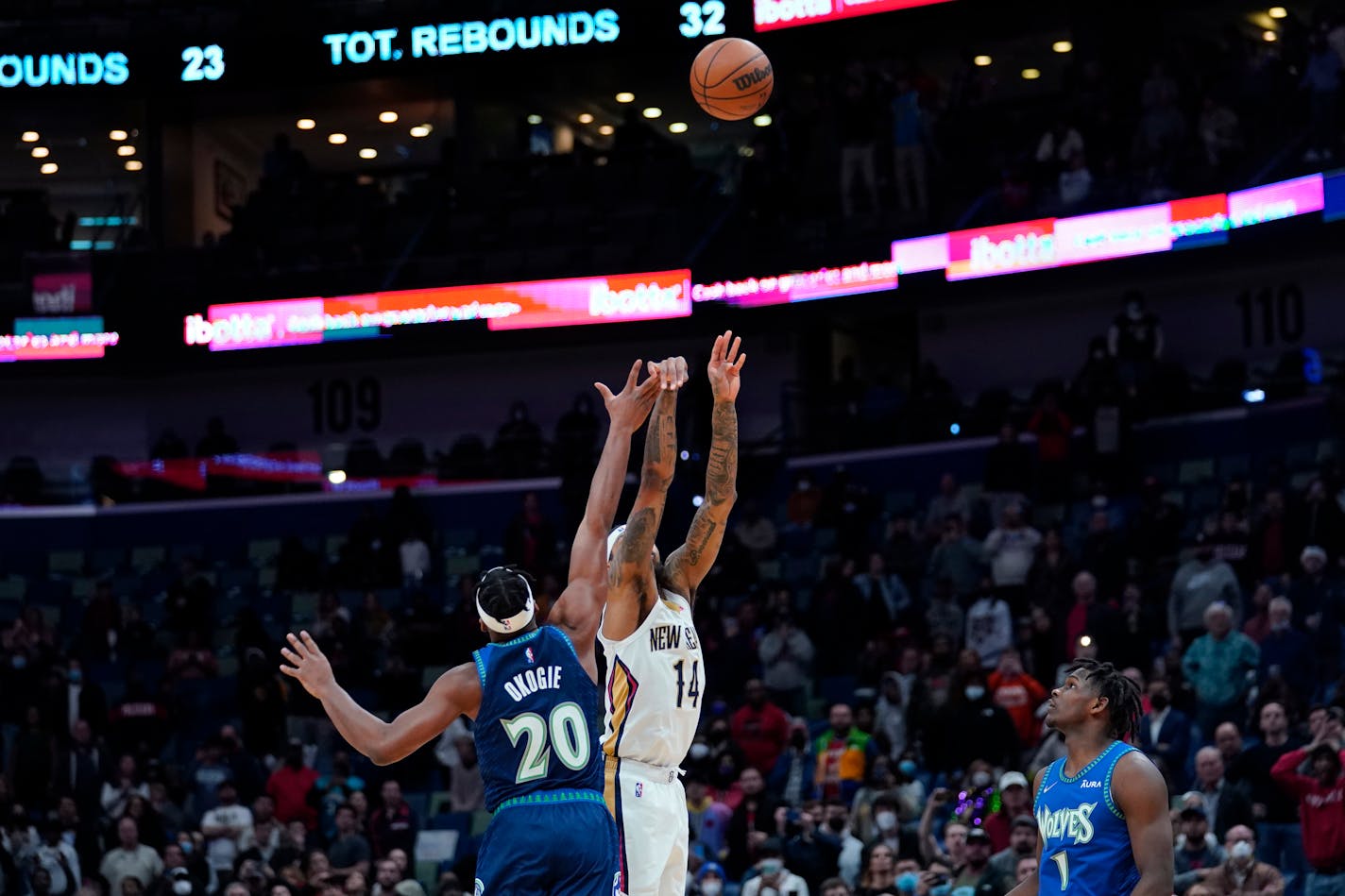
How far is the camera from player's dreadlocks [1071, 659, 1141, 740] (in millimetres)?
8055

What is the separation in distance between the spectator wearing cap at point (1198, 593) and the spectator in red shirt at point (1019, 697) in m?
1.48

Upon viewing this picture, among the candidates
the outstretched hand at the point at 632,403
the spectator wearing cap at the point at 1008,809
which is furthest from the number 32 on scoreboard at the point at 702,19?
the outstretched hand at the point at 632,403

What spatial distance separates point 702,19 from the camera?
101 feet

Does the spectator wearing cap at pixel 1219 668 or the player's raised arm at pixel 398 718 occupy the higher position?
the player's raised arm at pixel 398 718

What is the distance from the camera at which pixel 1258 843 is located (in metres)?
15.3

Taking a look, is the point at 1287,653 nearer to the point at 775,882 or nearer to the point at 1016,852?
the point at 1016,852

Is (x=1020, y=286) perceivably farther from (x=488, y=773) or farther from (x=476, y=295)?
(x=488, y=773)

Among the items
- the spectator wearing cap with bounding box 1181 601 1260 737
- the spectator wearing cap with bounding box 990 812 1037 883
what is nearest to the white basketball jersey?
the spectator wearing cap with bounding box 990 812 1037 883

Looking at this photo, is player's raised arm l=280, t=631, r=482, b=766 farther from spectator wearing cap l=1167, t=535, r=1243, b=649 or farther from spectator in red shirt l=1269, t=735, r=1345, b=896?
spectator wearing cap l=1167, t=535, r=1243, b=649

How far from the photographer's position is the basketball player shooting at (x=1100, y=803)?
7645 millimetres

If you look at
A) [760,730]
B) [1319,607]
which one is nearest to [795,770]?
[760,730]

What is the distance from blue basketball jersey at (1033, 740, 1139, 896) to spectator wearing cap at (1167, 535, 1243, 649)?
430 inches

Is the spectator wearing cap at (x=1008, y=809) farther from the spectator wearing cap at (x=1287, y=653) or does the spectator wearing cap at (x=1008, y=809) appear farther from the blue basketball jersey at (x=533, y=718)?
the blue basketball jersey at (x=533, y=718)

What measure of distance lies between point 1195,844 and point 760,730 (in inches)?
233
